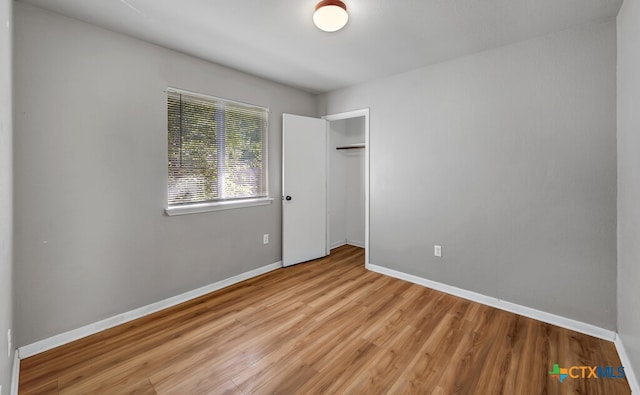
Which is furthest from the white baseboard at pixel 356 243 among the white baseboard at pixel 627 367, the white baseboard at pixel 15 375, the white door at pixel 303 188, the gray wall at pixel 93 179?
the white baseboard at pixel 15 375

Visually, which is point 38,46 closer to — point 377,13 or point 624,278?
point 377,13

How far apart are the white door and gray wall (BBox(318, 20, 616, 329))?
0.95 m

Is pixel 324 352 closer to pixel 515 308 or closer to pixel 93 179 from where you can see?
pixel 515 308

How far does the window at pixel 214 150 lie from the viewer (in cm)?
265

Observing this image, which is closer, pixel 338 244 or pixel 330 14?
pixel 330 14

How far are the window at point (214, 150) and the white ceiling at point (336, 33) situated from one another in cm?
50

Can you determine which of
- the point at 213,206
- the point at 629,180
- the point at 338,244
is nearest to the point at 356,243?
the point at 338,244

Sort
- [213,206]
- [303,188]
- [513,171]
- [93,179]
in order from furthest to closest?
1. [303,188]
2. [213,206]
3. [513,171]
4. [93,179]

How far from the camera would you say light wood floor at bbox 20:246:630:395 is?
163 cm

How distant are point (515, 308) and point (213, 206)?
3.05 meters

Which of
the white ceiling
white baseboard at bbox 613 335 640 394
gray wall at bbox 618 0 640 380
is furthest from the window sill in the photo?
white baseboard at bbox 613 335 640 394

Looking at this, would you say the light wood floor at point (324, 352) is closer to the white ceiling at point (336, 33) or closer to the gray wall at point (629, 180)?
the gray wall at point (629, 180)

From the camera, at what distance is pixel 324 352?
1.92m

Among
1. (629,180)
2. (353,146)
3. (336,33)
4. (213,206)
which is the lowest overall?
(213,206)
